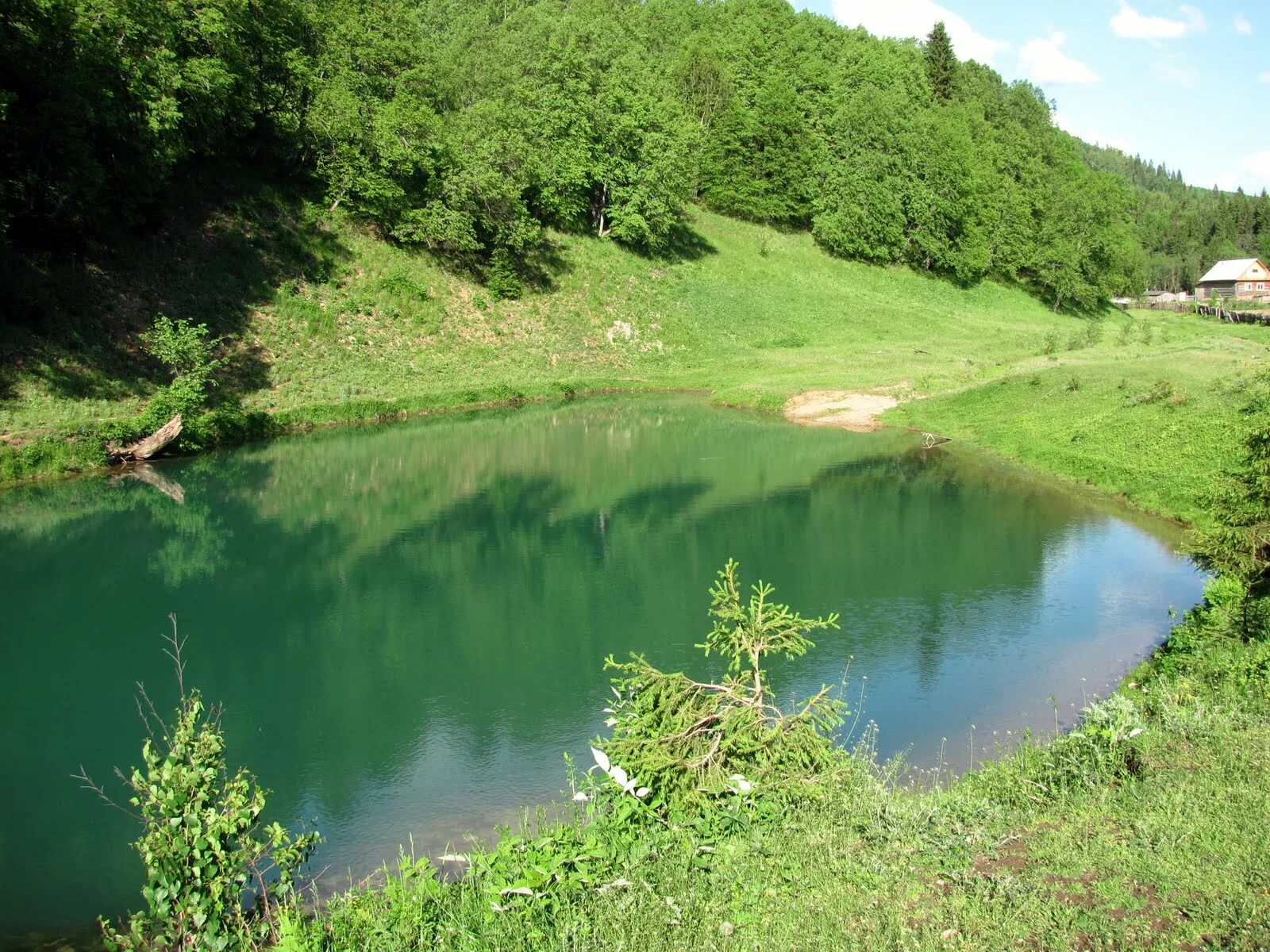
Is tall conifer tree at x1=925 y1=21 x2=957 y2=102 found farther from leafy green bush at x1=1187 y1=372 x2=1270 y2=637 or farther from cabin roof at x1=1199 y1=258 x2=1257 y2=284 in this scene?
leafy green bush at x1=1187 y1=372 x2=1270 y2=637

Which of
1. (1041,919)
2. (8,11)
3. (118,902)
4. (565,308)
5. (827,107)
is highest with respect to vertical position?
(827,107)

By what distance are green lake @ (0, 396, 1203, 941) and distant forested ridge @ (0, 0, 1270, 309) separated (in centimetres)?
1654

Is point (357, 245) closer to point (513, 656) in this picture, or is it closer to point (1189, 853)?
point (513, 656)

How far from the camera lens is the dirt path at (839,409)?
144 feet

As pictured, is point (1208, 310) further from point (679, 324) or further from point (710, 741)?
point (710, 741)

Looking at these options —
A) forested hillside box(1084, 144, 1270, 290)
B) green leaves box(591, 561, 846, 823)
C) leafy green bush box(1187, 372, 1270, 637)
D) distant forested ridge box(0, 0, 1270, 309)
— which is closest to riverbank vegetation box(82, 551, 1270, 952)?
green leaves box(591, 561, 846, 823)

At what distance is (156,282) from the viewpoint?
42.6 meters

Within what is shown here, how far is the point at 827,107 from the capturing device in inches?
3504

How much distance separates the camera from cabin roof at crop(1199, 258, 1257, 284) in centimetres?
13062

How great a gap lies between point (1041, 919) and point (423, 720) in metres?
10.6

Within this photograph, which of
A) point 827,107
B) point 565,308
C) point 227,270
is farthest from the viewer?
point 827,107

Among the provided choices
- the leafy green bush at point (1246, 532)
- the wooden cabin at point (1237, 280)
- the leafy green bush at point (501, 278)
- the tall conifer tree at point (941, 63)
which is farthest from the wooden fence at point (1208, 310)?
the leafy green bush at point (1246, 532)

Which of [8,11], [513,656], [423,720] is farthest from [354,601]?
[8,11]

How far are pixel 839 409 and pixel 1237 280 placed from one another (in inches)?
Answer: 4542
